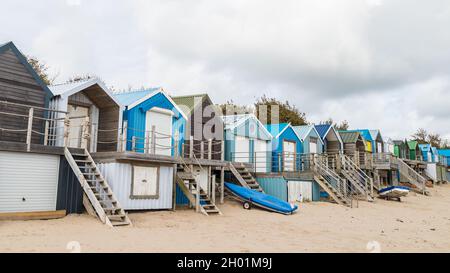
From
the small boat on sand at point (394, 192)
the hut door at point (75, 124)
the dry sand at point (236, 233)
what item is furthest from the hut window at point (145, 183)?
the small boat on sand at point (394, 192)

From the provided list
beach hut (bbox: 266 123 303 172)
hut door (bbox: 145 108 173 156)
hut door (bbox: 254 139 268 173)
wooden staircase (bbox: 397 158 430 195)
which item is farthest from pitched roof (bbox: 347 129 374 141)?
hut door (bbox: 145 108 173 156)

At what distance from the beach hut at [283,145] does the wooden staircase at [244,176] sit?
5.52m

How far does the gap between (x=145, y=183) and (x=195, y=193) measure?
2.20 meters

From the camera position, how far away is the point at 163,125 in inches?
809

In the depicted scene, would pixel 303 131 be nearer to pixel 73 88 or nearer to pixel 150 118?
pixel 150 118

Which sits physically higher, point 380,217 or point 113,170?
point 113,170

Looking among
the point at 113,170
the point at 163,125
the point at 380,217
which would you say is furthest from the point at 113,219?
the point at 380,217

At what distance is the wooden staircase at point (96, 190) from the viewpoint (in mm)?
13187

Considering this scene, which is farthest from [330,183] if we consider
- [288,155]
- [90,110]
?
[90,110]

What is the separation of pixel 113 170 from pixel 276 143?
15.2 m

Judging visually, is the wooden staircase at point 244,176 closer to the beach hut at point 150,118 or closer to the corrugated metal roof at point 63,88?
the beach hut at point 150,118

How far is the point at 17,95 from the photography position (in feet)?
50.5
